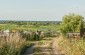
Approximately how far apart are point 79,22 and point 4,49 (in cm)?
2004

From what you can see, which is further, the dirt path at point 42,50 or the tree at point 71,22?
the tree at point 71,22

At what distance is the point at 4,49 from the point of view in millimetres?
17703

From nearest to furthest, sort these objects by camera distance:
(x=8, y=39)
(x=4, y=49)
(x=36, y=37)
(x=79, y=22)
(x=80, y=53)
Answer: (x=80, y=53) < (x=4, y=49) < (x=8, y=39) < (x=79, y=22) < (x=36, y=37)

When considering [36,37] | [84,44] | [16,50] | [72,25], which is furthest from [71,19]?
[84,44]

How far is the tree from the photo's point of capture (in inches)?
1476

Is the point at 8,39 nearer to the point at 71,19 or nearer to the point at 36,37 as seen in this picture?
the point at 71,19

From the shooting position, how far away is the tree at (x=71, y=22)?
123ft

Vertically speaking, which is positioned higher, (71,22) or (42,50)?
(71,22)

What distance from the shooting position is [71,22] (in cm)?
3766

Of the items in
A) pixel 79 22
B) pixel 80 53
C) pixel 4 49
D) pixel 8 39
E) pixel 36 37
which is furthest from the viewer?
pixel 36 37

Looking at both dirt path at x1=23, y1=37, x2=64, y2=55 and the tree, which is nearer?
dirt path at x1=23, y1=37, x2=64, y2=55

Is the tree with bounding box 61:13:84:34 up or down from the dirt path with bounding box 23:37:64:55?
up

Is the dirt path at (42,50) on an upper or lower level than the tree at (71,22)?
lower

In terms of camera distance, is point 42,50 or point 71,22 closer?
point 42,50
